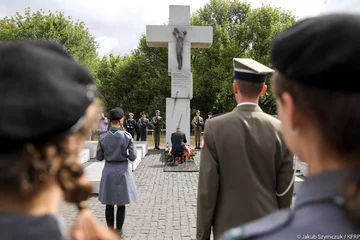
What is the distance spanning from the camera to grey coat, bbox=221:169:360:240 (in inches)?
39.2

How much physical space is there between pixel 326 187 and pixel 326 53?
0.34 meters

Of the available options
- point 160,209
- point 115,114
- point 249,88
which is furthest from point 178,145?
point 249,88

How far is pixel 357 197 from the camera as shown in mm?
933

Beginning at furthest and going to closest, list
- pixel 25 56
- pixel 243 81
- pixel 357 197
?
pixel 243 81, pixel 25 56, pixel 357 197

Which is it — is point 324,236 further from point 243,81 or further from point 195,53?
point 195,53

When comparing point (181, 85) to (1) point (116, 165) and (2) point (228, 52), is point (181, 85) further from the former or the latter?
(2) point (228, 52)

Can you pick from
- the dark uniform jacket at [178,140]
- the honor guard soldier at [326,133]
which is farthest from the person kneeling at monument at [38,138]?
the dark uniform jacket at [178,140]

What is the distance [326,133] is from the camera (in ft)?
3.44

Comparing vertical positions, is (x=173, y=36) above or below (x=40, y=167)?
above

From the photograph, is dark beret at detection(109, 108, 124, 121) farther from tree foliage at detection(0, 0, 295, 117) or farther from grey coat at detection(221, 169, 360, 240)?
tree foliage at detection(0, 0, 295, 117)

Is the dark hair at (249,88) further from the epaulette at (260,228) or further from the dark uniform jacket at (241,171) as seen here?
the epaulette at (260,228)

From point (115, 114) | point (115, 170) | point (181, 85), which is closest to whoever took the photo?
point (115, 114)

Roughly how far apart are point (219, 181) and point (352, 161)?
2.01 m

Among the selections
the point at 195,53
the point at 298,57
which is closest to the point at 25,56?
the point at 298,57
